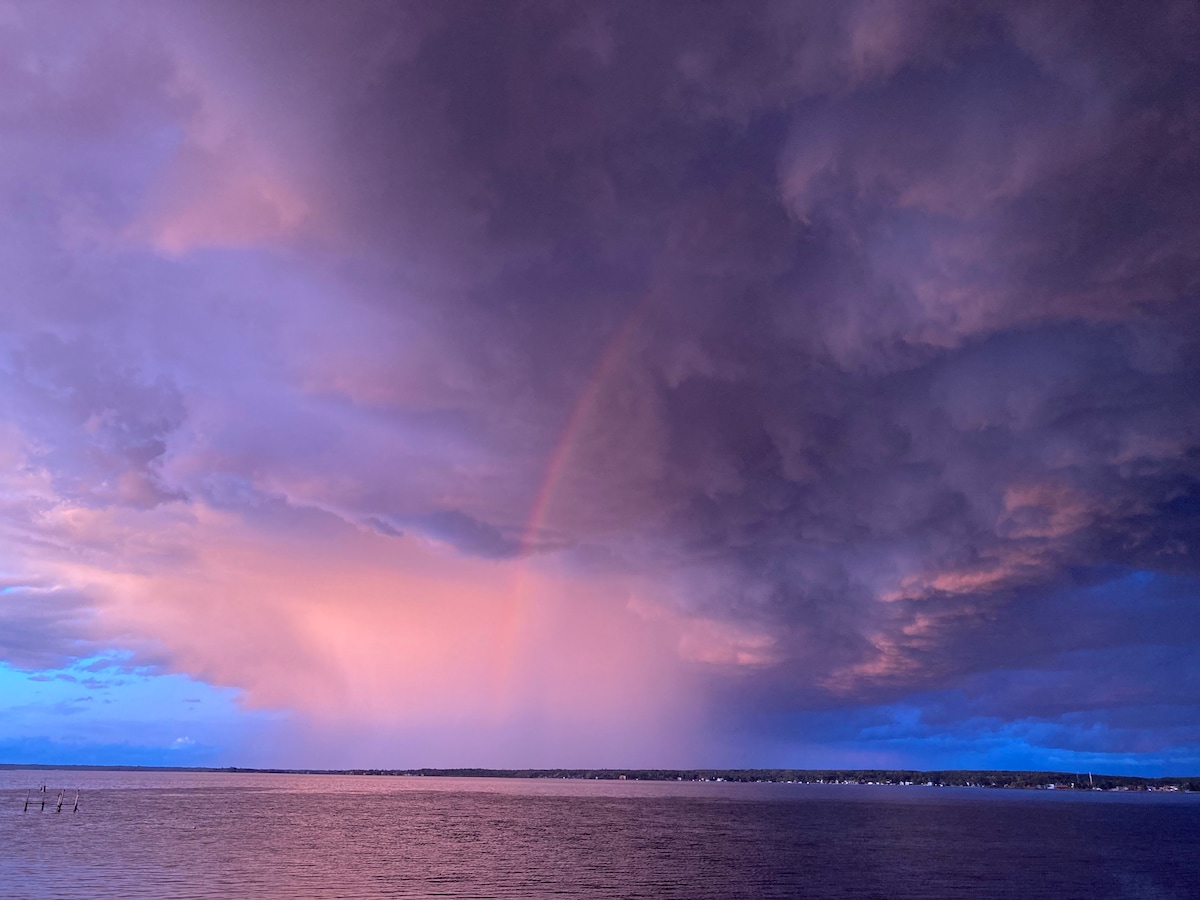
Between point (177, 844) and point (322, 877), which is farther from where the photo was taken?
point (177, 844)

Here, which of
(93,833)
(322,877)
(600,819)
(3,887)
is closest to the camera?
(3,887)

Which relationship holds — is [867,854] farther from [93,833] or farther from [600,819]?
[93,833]

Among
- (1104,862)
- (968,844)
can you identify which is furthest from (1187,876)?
(968,844)

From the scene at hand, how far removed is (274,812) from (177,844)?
71.6 meters

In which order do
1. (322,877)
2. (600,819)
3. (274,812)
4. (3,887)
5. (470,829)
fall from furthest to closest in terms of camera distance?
1. (274,812)
2. (600,819)
3. (470,829)
4. (322,877)
5. (3,887)

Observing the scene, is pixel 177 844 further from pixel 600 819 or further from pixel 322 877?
pixel 600 819

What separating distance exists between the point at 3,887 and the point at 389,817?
96.4m

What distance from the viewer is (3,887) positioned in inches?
2368

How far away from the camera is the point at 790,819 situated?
525ft

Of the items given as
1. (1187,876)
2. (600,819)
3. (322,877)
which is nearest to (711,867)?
(322,877)

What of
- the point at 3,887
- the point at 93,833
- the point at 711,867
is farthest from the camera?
the point at 93,833

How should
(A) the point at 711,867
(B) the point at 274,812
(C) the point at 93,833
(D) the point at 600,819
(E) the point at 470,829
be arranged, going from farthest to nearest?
1. (B) the point at 274,812
2. (D) the point at 600,819
3. (E) the point at 470,829
4. (C) the point at 93,833
5. (A) the point at 711,867

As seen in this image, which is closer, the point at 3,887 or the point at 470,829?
the point at 3,887

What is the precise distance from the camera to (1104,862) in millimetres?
90438
